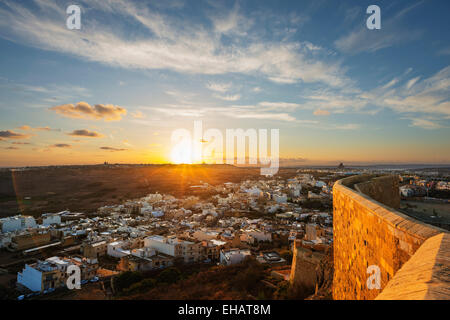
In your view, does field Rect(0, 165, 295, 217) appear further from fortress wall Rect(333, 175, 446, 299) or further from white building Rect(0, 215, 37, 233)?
fortress wall Rect(333, 175, 446, 299)

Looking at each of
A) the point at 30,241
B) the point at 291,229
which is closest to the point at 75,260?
the point at 30,241

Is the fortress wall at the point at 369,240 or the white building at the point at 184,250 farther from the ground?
the fortress wall at the point at 369,240

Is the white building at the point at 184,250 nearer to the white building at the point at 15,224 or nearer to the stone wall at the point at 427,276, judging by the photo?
the stone wall at the point at 427,276

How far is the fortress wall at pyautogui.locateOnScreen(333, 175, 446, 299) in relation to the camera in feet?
5.49

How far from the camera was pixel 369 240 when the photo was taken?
2227mm

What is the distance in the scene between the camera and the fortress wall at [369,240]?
1.67m

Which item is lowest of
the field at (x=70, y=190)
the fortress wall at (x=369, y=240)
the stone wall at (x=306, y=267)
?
the field at (x=70, y=190)

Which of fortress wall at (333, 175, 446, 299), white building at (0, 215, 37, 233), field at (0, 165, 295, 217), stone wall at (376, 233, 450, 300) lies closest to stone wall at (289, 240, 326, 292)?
fortress wall at (333, 175, 446, 299)

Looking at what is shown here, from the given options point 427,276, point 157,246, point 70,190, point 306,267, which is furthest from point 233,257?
point 70,190

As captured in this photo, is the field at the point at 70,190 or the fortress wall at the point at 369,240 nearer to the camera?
the fortress wall at the point at 369,240

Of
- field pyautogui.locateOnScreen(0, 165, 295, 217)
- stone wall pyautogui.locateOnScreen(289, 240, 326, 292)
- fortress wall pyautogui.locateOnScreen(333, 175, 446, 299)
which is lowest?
field pyautogui.locateOnScreen(0, 165, 295, 217)

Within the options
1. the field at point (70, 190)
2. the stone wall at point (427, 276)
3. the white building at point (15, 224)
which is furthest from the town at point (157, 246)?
the field at point (70, 190)

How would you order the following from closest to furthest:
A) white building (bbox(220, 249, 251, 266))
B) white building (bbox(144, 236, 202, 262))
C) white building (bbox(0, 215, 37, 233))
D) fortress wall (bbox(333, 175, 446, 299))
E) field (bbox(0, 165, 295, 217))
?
fortress wall (bbox(333, 175, 446, 299)) < white building (bbox(220, 249, 251, 266)) < white building (bbox(144, 236, 202, 262)) < white building (bbox(0, 215, 37, 233)) < field (bbox(0, 165, 295, 217))

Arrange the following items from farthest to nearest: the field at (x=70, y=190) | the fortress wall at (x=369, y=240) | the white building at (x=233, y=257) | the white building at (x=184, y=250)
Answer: the field at (x=70, y=190)
the white building at (x=184, y=250)
the white building at (x=233, y=257)
the fortress wall at (x=369, y=240)
